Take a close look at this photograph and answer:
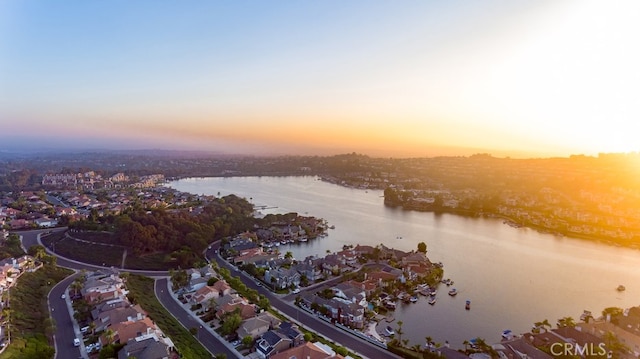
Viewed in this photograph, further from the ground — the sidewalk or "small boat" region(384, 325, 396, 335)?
"small boat" region(384, 325, 396, 335)

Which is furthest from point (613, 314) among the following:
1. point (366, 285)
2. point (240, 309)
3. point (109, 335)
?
point (109, 335)

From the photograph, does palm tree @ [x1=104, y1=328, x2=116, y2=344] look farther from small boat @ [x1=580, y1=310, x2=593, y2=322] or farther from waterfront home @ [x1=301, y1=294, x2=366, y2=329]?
small boat @ [x1=580, y1=310, x2=593, y2=322]

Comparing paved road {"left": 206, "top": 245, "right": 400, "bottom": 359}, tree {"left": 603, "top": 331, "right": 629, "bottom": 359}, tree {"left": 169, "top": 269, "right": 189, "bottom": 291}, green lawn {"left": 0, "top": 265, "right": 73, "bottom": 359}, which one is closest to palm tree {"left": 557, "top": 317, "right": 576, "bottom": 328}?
tree {"left": 603, "top": 331, "right": 629, "bottom": 359}

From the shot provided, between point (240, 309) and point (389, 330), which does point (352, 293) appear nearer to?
point (389, 330)

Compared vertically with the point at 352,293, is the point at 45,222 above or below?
below

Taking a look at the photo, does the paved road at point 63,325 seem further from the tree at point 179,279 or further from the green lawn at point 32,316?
the tree at point 179,279

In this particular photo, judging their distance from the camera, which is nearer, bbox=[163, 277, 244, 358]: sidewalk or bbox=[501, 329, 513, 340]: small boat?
bbox=[163, 277, 244, 358]: sidewalk

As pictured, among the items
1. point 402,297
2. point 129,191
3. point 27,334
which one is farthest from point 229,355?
point 129,191
